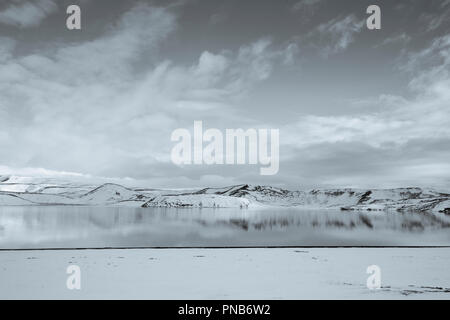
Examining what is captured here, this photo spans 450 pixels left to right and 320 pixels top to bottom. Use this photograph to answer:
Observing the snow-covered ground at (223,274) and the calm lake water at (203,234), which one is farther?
the calm lake water at (203,234)

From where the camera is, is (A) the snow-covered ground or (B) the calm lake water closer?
(A) the snow-covered ground

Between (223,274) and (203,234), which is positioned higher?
(223,274)

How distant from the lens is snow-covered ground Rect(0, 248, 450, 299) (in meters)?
14.5

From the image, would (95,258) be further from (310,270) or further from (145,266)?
(310,270)

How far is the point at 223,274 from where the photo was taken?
59.8ft

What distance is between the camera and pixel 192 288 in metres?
15.3

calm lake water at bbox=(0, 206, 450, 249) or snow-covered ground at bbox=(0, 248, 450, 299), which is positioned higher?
snow-covered ground at bbox=(0, 248, 450, 299)

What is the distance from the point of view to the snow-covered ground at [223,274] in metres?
14.5

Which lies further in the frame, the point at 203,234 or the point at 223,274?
the point at 203,234

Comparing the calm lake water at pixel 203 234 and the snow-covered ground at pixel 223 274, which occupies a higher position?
the snow-covered ground at pixel 223 274
